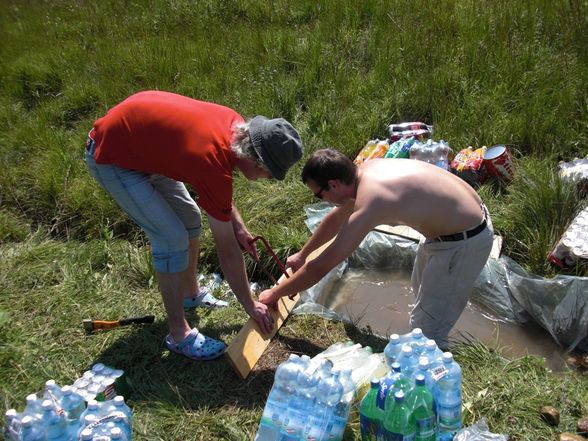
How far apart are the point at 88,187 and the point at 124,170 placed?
2.32 m

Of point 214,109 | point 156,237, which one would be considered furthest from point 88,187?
point 214,109

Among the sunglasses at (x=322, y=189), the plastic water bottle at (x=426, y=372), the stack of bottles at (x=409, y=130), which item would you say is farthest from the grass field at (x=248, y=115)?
the sunglasses at (x=322, y=189)

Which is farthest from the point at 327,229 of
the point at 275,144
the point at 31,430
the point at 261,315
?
the point at 31,430

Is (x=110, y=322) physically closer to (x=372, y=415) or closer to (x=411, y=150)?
(x=372, y=415)

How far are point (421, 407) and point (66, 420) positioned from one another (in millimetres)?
1552

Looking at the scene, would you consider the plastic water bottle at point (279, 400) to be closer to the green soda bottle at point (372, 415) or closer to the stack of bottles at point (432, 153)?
the green soda bottle at point (372, 415)

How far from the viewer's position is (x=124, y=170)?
9.99 feet

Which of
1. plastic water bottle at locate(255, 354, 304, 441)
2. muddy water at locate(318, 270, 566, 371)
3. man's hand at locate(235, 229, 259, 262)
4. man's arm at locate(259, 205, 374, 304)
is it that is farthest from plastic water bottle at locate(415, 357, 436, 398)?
man's hand at locate(235, 229, 259, 262)

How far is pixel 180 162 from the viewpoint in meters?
2.82

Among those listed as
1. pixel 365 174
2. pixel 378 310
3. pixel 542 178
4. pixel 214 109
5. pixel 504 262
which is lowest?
pixel 378 310

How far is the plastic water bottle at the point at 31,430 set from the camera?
233cm

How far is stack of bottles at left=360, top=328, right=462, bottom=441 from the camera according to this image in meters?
2.34

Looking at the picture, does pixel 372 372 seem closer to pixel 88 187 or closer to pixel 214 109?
pixel 214 109

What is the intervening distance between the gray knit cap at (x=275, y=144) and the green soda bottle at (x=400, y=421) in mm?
1190
